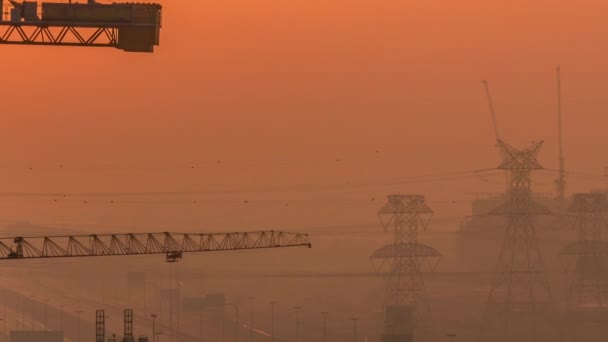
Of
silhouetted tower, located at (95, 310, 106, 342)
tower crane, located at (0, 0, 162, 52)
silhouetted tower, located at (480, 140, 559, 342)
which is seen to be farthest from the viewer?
silhouetted tower, located at (480, 140, 559, 342)

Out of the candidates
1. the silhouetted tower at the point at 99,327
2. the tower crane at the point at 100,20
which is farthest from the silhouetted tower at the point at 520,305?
the tower crane at the point at 100,20

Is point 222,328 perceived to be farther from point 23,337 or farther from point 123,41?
point 123,41

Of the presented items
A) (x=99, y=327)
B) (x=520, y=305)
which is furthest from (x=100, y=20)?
(x=520, y=305)

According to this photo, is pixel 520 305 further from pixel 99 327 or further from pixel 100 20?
pixel 100 20

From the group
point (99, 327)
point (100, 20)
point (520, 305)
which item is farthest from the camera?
point (520, 305)

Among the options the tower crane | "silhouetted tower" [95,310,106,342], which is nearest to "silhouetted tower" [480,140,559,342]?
"silhouetted tower" [95,310,106,342]

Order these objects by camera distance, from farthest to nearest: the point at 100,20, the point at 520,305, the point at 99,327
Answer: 1. the point at 520,305
2. the point at 99,327
3. the point at 100,20

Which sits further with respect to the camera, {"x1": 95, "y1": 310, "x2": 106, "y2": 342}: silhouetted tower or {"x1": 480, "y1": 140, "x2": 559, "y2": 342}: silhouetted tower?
{"x1": 480, "y1": 140, "x2": 559, "y2": 342}: silhouetted tower

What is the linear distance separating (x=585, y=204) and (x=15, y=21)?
4463 inches

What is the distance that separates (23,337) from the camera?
6929 inches

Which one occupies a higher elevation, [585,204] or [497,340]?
[585,204]

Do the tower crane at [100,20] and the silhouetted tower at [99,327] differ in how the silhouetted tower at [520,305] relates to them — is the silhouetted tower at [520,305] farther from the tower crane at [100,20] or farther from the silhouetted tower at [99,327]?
the tower crane at [100,20]

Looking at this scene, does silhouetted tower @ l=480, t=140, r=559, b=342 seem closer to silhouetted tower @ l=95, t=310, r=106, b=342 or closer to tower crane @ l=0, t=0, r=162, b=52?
silhouetted tower @ l=95, t=310, r=106, b=342

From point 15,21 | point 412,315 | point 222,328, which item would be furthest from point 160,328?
point 15,21
